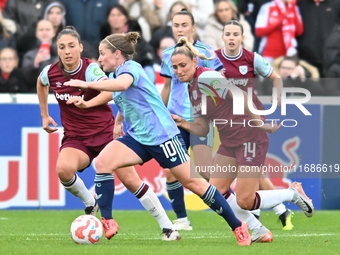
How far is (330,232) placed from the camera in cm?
673

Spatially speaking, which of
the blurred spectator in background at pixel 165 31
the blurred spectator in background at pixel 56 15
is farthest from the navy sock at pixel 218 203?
the blurred spectator in background at pixel 56 15

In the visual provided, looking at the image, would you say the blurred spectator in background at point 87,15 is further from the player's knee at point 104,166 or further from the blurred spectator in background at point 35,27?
the player's knee at point 104,166

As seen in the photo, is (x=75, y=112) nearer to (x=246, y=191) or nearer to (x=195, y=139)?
(x=195, y=139)

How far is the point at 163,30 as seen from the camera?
9852 mm

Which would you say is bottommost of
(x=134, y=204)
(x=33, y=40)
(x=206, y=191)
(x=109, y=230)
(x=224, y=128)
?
(x=134, y=204)

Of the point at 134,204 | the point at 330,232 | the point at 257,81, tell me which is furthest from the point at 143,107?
the point at 257,81

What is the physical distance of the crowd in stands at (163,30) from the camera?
969cm

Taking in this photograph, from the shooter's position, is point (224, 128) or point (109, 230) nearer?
point (109, 230)

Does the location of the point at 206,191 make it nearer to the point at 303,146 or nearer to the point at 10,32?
the point at 303,146

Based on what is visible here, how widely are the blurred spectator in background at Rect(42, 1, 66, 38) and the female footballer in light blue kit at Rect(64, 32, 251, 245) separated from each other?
15.3 ft

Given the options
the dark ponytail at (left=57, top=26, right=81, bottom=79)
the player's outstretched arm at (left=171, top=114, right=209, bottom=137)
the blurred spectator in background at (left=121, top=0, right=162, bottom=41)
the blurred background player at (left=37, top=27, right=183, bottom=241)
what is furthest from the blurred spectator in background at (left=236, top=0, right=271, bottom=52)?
the dark ponytail at (left=57, top=26, right=81, bottom=79)

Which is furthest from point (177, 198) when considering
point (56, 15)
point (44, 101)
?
point (56, 15)

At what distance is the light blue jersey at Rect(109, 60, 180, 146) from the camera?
5348mm

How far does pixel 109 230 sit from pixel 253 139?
1.70 meters
